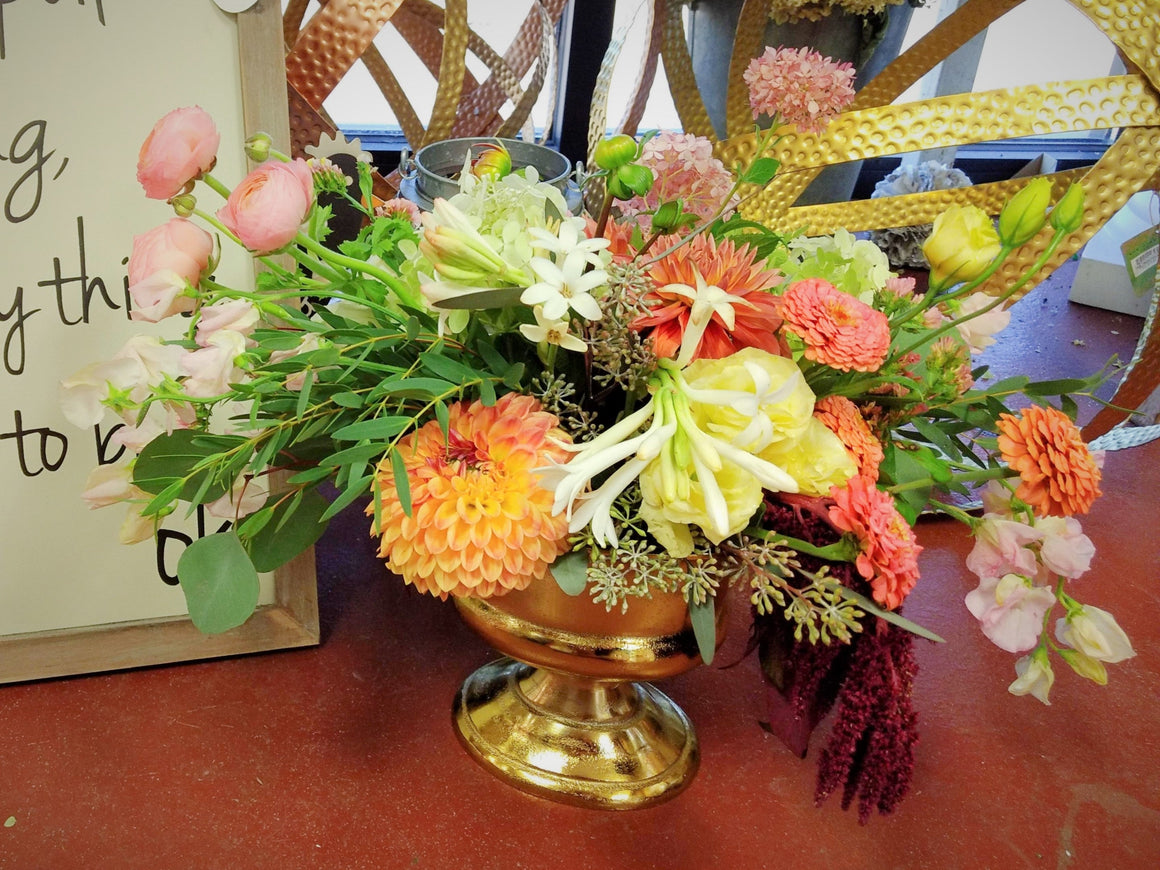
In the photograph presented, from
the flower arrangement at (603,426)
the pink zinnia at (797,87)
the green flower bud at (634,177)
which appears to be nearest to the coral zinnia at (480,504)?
the flower arrangement at (603,426)

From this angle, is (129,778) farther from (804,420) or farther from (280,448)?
(804,420)

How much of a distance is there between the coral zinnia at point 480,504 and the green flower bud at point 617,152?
0.11 m

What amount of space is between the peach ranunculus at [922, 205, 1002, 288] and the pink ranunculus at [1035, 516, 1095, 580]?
118mm

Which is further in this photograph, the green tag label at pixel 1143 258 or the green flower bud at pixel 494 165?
the green tag label at pixel 1143 258

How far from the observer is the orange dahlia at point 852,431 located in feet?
1.39

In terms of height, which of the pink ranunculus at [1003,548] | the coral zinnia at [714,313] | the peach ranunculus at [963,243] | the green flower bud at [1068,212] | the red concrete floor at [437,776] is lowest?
the red concrete floor at [437,776]

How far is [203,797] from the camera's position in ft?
1.68

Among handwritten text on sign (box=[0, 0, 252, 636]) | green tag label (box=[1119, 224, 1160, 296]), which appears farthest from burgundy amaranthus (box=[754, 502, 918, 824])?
green tag label (box=[1119, 224, 1160, 296])

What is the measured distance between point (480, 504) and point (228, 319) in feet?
0.43

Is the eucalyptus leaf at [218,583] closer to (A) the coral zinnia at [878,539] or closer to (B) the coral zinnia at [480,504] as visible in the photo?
(B) the coral zinnia at [480,504]

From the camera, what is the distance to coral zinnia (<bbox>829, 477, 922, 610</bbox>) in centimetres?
38

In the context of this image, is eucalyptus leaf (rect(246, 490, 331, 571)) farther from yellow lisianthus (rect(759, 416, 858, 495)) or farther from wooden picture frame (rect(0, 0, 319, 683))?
yellow lisianthus (rect(759, 416, 858, 495))

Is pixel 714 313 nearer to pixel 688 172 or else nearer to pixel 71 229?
pixel 688 172

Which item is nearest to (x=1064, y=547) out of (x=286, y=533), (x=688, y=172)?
(x=688, y=172)
